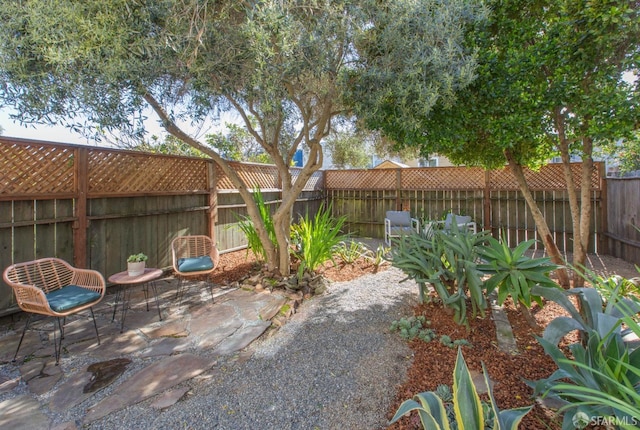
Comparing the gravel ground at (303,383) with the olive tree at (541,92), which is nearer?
the gravel ground at (303,383)

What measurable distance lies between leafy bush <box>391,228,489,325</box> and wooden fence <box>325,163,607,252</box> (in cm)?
354

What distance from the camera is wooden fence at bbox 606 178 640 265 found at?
4.87 metres

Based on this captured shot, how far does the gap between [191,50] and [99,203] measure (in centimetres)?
227

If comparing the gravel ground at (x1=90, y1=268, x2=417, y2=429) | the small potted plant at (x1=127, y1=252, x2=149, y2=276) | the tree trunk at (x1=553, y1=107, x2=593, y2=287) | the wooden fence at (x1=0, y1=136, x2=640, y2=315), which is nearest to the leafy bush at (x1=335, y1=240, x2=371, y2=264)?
the wooden fence at (x1=0, y1=136, x2=640, y2=315)

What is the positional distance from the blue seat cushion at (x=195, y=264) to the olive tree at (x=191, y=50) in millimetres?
1614

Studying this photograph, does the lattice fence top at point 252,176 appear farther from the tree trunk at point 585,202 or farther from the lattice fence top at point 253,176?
the tree trunk at point 585,202

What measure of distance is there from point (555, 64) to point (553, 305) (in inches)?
89.1

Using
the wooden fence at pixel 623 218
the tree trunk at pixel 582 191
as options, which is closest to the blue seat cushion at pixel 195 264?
the tree trunk at pixel 582 191

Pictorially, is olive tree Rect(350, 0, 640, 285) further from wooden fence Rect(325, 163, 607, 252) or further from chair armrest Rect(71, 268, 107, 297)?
wooden fence Rect(325, 163, 607, 252)

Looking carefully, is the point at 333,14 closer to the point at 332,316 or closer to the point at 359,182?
the point at 332,316

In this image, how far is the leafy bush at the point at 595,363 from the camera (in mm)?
1227

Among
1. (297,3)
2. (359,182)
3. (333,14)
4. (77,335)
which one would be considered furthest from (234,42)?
(359,182)

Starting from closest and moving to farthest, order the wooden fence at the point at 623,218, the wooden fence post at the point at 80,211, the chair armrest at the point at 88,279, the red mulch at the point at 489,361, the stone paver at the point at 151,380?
the red mulch at the point at 489,361, the stone paver at the point at 151,380, the chair armrest at the point at 88,279, the wooden fence post at the point at 80,211, the wooden fence at the point at 623,218

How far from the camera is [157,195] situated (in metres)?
4.59
